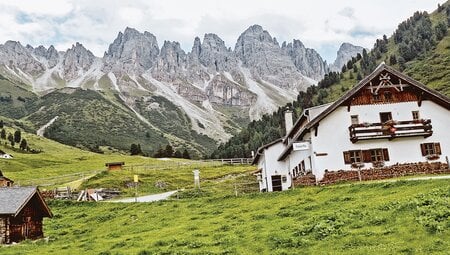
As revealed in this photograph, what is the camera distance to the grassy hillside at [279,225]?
2009cm

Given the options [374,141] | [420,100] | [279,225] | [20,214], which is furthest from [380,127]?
[20,214]

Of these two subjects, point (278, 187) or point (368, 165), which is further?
point (278, 187)

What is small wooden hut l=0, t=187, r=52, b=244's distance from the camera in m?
37.0

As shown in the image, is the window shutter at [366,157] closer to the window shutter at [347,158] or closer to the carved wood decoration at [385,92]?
the window shutter at [347,158]

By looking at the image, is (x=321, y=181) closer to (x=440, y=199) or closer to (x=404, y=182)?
(x=404, y=182)

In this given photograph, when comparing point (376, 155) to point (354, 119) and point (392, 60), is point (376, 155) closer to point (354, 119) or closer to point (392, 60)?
point (354, 119)

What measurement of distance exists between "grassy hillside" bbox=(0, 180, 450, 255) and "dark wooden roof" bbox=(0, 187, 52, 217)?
2.71 m

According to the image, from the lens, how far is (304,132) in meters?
48.1

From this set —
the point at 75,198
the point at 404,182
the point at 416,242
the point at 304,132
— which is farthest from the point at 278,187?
Answer: the point at 416,242

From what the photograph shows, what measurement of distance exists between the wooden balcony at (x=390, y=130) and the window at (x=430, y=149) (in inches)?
44.5

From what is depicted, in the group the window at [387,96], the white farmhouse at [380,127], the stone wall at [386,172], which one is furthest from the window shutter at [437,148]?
the window at [387,96]

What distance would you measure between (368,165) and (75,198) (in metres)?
36.0

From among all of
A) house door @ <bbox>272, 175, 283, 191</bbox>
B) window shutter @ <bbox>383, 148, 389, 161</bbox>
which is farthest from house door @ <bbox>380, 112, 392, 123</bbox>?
house door @ <bbox>272, 175, 283, 191</bbox>

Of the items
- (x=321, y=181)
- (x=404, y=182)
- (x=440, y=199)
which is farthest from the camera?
(x=321, y=181)
